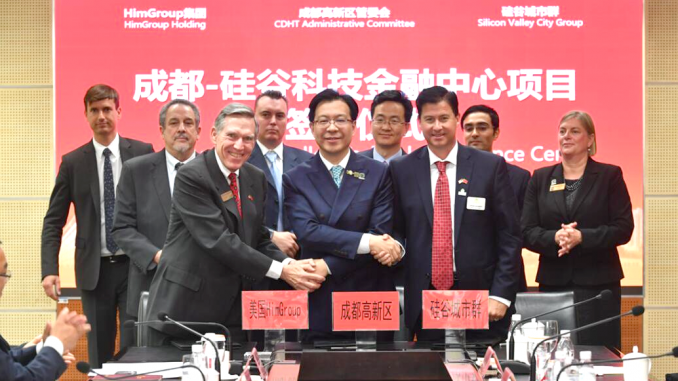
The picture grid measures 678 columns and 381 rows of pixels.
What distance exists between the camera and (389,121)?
4.87 meters

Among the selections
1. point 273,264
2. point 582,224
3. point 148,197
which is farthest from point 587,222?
point 148,197

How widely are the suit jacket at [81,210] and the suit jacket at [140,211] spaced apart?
0.42 m

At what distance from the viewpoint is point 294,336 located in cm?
421

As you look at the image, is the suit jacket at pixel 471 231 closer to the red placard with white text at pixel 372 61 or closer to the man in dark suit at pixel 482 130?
the man in dark suit at pixel 482 130

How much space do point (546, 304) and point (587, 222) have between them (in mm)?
976

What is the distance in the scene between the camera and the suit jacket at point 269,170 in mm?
4656

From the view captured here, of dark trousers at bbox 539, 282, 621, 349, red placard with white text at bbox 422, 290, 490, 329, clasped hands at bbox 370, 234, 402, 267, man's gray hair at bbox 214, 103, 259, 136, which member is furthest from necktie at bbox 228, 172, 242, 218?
dark trousers at bbox 539, 282, 621, 349

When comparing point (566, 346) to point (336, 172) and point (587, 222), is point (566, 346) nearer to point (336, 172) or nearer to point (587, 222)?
point (336, 172)

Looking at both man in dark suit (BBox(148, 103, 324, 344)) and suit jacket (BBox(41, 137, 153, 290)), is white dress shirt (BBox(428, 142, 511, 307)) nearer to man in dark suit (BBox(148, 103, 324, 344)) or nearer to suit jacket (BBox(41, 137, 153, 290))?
man in dark suit (BBox(148, 103, 324, 344))

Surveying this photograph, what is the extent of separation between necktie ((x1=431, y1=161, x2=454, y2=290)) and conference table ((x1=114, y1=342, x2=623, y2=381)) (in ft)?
1.42

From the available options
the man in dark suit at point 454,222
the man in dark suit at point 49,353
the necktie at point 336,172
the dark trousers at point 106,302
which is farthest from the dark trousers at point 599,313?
the man in dark suit at point 49,353

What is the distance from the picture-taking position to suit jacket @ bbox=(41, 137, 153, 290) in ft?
17.0

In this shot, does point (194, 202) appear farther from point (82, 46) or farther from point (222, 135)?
point (82, 46)

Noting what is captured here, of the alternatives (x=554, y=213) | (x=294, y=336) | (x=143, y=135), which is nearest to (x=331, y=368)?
(x=294, y=336)
